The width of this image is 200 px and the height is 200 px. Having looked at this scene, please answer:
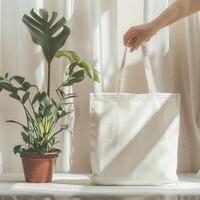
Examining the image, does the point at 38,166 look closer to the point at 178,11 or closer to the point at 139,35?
the point at 139,35

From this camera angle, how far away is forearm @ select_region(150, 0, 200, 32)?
121 cm

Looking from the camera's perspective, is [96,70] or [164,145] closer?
[164,145]

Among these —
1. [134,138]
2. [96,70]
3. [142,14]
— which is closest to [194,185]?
[134,138]

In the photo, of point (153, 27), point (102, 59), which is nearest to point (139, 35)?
point (153, 27)

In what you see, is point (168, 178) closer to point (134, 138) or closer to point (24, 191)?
point (134, 138)

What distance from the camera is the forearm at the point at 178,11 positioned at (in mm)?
1209

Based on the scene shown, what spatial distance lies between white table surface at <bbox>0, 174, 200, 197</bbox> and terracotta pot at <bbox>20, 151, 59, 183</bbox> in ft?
0.09

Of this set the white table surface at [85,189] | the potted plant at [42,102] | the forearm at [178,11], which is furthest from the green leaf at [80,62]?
the white table surface at [85,189]

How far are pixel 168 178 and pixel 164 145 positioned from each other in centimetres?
10

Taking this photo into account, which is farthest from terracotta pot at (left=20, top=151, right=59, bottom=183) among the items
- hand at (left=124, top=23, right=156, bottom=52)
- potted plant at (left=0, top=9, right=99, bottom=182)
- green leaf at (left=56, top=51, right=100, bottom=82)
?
hand at (left=124, top=23, right=156, bottom=52)

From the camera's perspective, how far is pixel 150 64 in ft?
4.64

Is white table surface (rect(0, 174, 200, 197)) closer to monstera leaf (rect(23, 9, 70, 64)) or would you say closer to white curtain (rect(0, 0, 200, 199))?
white curtain (rect(0, 0, 200, 199))

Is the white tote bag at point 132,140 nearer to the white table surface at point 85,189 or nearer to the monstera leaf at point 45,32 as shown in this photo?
the white table surface at point 85,189

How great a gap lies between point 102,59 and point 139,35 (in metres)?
0.20
